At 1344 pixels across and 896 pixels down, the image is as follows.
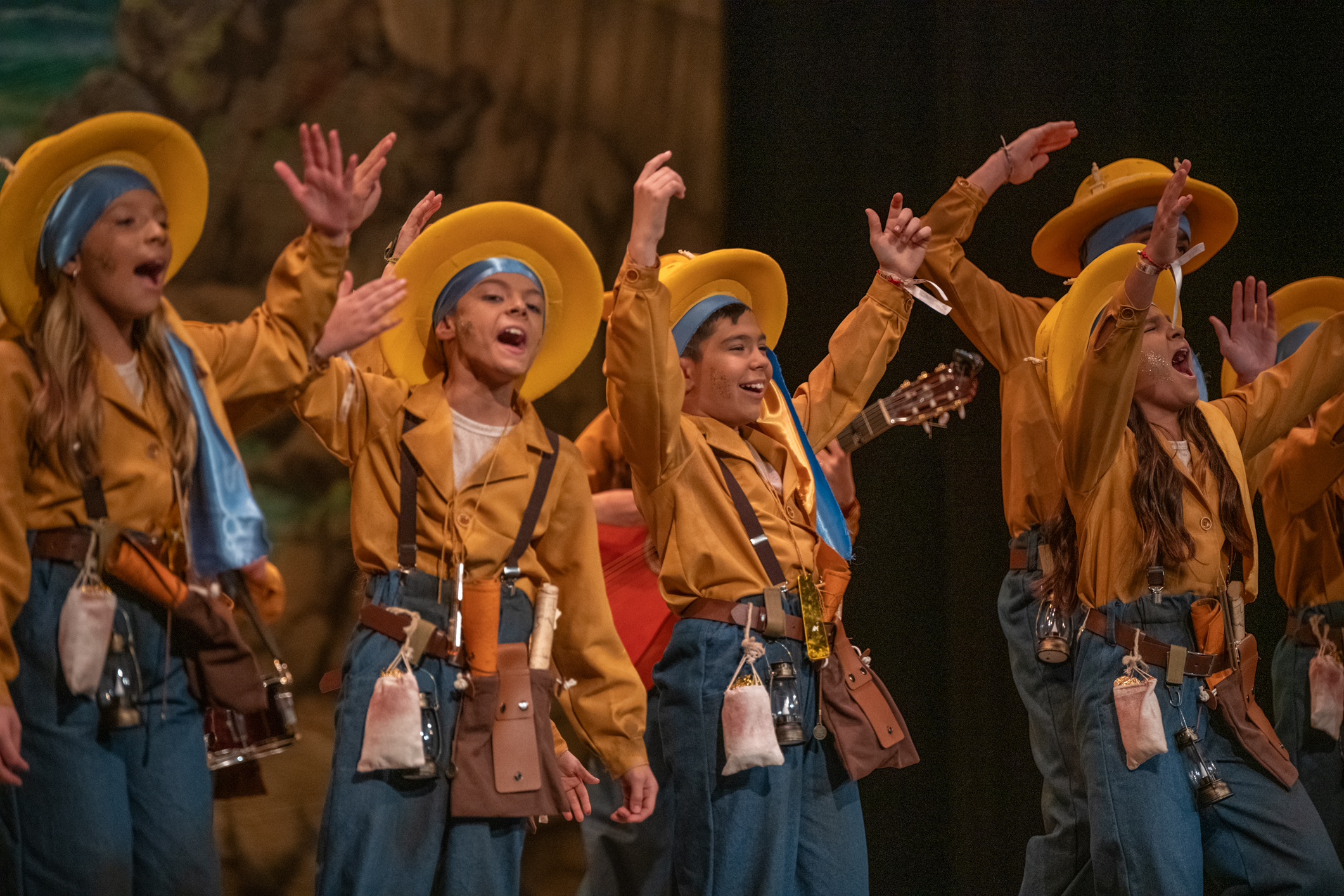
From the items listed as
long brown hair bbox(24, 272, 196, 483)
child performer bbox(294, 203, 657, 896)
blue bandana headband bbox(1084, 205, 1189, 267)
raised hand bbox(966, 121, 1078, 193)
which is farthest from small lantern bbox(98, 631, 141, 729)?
blue bandana headband bbox(1084, 205, 1189, 267)

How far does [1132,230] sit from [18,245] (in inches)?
120

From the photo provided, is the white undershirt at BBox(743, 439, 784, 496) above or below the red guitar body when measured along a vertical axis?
above

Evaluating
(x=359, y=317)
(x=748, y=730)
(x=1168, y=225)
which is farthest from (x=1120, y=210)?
(x=359, y=317)

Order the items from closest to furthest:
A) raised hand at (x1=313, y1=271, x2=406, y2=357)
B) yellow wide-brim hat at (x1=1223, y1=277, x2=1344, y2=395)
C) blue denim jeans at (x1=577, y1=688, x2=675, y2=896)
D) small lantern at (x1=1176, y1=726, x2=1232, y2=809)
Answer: raised hand at (x1=313, y1=271, x2=406, y2=357) < small lantern at (x1=1176, y1=726, x2=1232, y2=809) < blue denim jeans at (x1=577, y1=688, x2=675, y2=896) < yellow wide-brim hat at (x1=1223, y1=277, x2=1344, y2=395)

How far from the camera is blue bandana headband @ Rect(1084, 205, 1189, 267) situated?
4199 millimetres

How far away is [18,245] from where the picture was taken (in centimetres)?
253

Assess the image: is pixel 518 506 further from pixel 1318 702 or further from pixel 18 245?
pixel 1318 702

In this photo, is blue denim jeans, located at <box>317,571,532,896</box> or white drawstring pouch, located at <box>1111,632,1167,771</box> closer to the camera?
blue denim jeans, located at <box>317,571,532,896</box>

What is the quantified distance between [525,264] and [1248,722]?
6.97ft

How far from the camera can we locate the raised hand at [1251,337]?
416 cm

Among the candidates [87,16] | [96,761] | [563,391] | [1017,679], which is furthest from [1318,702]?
[87,16]

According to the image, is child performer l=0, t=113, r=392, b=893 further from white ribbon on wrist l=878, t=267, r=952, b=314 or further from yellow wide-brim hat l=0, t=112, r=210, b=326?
white ribbon on wrist l=878, t=267, r=952, b=314

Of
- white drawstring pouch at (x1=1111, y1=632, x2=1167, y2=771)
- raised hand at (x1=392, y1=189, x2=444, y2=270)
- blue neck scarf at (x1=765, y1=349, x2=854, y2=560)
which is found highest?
raised hand at (x1=392, y1=189, x2=444, y2=270)

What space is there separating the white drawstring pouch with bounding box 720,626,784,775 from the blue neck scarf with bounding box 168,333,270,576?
3.56 feet
